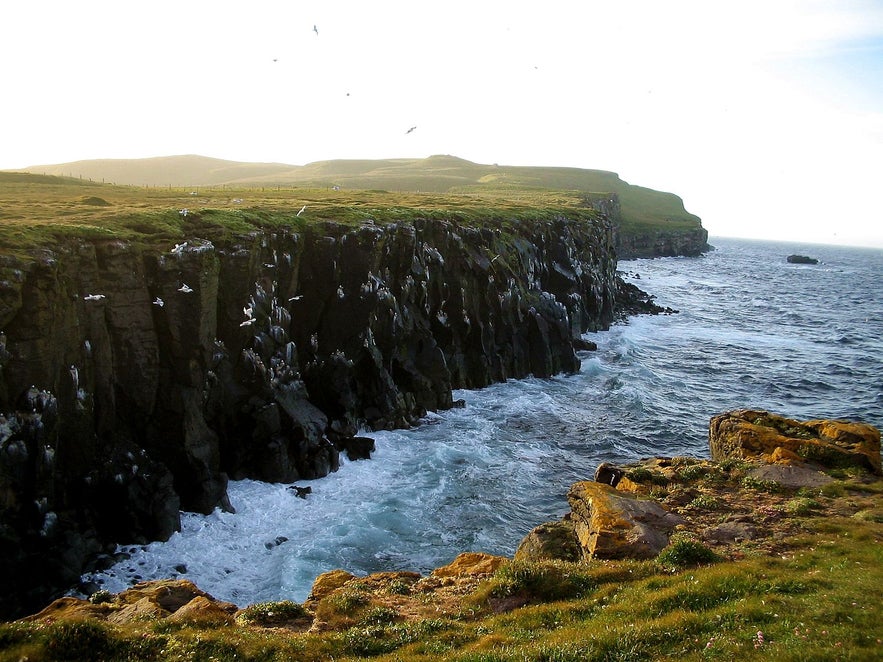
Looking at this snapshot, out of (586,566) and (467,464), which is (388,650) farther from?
(467,464)

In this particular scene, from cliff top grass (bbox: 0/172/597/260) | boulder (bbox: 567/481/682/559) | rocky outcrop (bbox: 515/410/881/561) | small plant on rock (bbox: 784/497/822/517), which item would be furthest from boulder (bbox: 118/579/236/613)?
small plant on rock (bbox: 784/497/822/517)

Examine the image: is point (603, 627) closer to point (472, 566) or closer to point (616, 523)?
point (616, 523)

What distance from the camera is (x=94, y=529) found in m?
27.2

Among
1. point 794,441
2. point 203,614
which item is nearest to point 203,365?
point 203,614

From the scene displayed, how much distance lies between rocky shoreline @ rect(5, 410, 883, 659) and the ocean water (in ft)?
23.9

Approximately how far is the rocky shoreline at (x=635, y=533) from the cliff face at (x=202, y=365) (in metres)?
9.79

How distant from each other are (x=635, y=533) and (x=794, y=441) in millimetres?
13331

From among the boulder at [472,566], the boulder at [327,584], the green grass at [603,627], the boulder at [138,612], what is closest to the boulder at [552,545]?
the boulder at [472,566]

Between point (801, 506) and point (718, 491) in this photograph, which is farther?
point (718, 491)

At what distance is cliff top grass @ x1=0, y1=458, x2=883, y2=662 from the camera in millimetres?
11992

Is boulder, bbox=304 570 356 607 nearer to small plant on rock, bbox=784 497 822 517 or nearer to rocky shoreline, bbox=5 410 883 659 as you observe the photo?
rocky shoreline, bbox=5 410 883 659

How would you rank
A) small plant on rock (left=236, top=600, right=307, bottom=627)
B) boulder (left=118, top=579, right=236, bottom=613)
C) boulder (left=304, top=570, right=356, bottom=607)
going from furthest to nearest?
1. boulder (left=304, top=570, right=356, bottom=607)
2. boulder (left=118, top=579, right=236, bottom=613)
3. small plant on rock (left=236, top=600, right=307, bottom=627)

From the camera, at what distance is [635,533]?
1938 cm

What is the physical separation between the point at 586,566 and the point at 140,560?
68.8 feet
